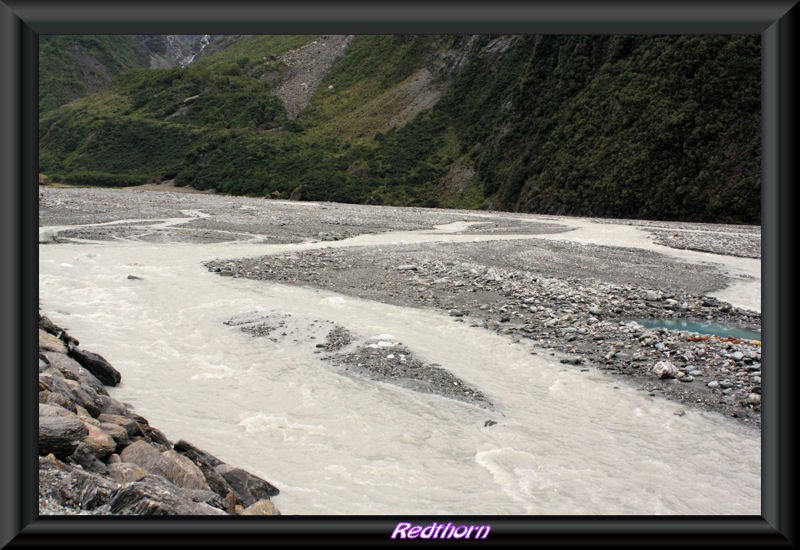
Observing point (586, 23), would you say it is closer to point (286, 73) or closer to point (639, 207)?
point (639, 207)

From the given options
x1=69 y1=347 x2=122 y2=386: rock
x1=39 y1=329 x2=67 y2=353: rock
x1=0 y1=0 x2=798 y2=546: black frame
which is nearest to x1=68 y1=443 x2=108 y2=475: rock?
x1=0 y1=0 x2=798 y2=546: black frame

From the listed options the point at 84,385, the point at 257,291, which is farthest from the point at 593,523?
the point at 257,291

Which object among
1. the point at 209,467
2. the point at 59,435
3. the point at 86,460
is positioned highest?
the point at 59,435

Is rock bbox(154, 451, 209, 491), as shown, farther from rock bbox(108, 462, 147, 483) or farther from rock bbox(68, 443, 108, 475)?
rock bbox(68, 443, 108, 475)

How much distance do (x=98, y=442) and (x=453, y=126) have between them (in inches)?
3744

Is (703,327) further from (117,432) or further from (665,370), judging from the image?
(117,432)

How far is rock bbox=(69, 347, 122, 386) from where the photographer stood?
29.4 ft

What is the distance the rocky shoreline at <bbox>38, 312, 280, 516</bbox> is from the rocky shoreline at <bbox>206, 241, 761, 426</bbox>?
434 centimetres

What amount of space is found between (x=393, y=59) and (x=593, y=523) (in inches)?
4926

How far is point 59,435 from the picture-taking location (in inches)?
165

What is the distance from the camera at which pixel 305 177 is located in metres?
89.3

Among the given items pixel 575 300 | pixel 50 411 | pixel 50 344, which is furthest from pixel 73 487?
pixel 575 300

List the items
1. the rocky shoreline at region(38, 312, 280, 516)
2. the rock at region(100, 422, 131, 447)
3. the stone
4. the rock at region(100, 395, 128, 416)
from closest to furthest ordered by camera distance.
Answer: the rocky shoreline at region(38, 312, 280, 516) → the stone → the rock at region(100, 422, 131, 447) → the rock at region(100, 395, 128, 416)

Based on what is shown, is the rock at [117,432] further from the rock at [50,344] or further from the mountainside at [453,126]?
the mountainside at [453,126]
